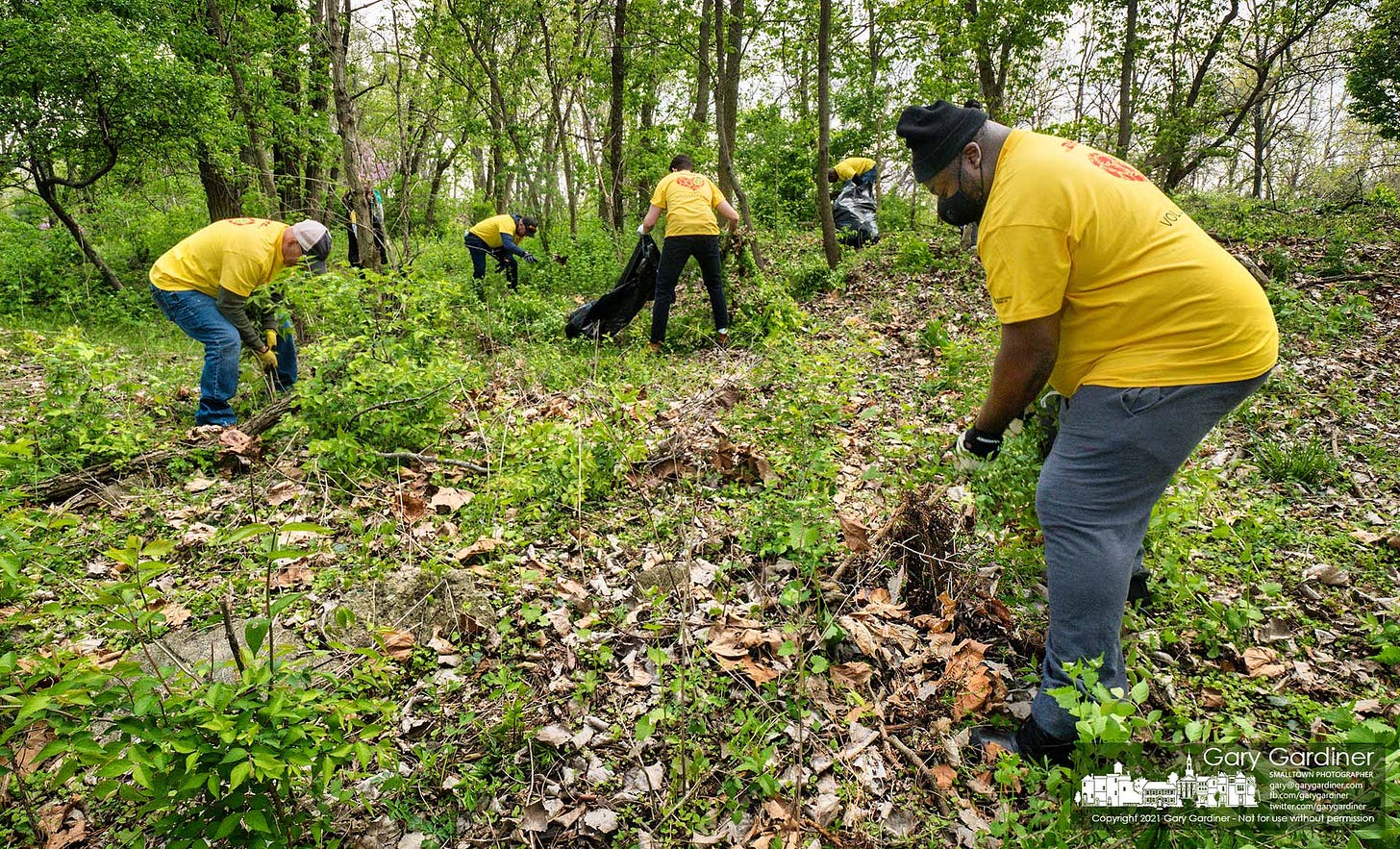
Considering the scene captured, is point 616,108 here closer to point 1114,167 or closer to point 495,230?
point 495,230

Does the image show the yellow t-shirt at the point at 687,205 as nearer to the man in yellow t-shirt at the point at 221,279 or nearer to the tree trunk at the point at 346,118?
the tree trunk at the point at 346,118

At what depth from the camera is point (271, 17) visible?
9.66 m

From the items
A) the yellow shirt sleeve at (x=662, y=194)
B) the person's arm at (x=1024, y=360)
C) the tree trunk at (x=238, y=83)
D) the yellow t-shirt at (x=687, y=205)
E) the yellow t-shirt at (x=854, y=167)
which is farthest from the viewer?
the yellow t-shirt at (x=854, y=167)

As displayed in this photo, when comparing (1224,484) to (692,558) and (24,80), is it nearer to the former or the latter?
(692,558)

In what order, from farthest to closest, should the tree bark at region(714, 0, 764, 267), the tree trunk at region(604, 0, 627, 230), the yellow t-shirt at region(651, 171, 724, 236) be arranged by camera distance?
the tree trunk at region(604, 0, 627, 230) < the tree bark at region(714, 0, 764, 267) < the yellow t-shirt at region(651, 171, 724, 236)

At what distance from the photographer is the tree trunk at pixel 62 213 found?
28.0 ft

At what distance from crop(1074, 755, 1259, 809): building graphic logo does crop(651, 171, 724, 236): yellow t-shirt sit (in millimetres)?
5449

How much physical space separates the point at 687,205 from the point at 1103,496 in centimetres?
508

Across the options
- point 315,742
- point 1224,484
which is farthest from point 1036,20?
point 315,742

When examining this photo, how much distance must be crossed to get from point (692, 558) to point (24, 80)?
387 inches

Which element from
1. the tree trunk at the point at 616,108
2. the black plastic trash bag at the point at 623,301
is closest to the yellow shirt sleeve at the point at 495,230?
the tree trunk at the point at 616,108

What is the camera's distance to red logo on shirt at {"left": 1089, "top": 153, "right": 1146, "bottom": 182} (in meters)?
2.12

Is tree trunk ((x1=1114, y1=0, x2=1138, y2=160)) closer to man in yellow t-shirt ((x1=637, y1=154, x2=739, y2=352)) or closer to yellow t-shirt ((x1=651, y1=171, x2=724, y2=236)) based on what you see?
man in yellow t-shirt ((x1=637, y1=154, x2=739, y2=352))

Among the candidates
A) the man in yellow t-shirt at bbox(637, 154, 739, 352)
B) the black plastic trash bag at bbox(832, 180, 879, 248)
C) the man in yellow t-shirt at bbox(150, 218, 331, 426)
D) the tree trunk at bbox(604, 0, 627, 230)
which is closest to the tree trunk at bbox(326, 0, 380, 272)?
the man in yellow t-shirt at bbox(150, 218, 331, 426)
